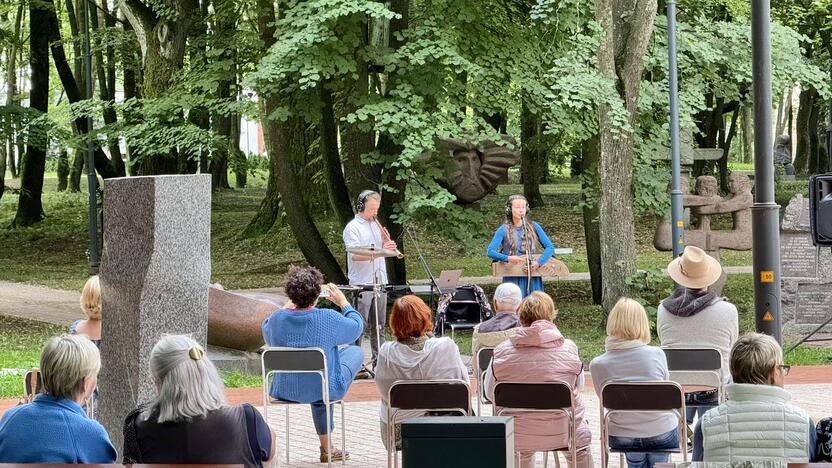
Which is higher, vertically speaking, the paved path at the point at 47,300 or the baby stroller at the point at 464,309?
the baby stroller at the point at 464,309

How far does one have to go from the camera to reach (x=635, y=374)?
7.39 metres

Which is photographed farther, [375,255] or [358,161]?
[358,161]

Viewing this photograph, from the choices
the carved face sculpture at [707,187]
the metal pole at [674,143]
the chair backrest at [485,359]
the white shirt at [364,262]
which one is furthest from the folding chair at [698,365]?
the carved face sculpture at [707,187]

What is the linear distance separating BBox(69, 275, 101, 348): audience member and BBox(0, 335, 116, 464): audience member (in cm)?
313

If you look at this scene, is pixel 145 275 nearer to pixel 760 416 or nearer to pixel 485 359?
pixel 485 359

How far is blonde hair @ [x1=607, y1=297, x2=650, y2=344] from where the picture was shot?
7270 millimetres

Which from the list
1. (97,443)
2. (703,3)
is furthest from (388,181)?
(97,443)

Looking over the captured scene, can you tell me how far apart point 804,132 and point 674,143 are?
24314 mm

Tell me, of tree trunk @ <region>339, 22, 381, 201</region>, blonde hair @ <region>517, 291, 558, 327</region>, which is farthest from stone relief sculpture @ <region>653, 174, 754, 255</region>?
blonde hair @ <region>517, 291, 558, 327</region>

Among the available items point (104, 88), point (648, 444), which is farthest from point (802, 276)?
point (104, 88)

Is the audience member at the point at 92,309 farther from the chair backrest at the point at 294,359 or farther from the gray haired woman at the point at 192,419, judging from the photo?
the gray haired woman at the point at 192,419

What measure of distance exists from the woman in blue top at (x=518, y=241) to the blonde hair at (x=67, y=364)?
833cm

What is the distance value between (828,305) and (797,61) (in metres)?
3.35

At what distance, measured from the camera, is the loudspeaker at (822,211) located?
7.96m
